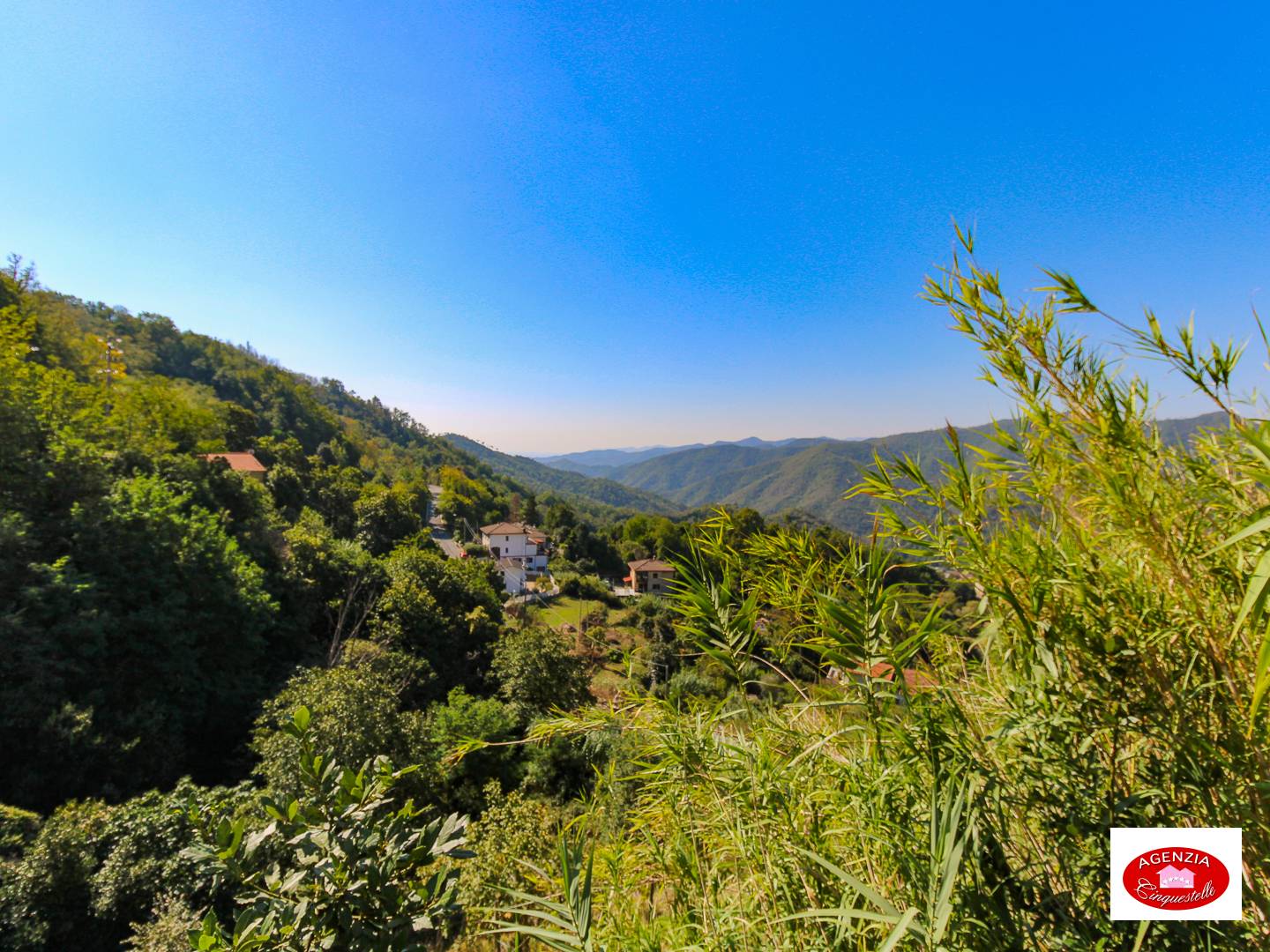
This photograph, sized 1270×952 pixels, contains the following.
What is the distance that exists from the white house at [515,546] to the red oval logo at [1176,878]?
1650 inches

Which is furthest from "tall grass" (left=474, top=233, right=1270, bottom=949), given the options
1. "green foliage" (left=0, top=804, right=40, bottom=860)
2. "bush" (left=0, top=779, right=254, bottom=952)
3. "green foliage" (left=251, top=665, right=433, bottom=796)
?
"green foliage" (left=0, top=804, right=40, bottom=860)

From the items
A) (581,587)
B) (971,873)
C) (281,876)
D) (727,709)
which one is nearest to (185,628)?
(281,876)

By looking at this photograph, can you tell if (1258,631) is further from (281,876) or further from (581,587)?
(581,587)

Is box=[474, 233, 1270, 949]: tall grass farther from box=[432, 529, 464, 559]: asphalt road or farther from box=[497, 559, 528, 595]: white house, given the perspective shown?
box=[432, 529, 464, 559]: asphalt road

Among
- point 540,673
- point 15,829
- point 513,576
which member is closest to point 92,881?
point 15,829

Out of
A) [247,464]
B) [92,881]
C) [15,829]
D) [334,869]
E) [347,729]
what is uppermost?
[247,464]

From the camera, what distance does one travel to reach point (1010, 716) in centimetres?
86

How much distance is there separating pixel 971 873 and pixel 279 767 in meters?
9.28

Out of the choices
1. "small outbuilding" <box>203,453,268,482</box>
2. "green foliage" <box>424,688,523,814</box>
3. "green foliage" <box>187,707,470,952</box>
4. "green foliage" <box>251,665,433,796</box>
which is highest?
"small outbuilding" <box>203,453,268,482</box>

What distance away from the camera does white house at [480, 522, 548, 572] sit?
1642 inches

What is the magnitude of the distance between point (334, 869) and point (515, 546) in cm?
4274

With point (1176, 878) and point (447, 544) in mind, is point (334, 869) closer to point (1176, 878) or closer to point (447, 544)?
point (1176, 878)

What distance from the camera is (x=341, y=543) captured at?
61.9 ft

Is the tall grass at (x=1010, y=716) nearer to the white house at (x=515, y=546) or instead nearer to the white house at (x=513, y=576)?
the white house at (x=513, y=576)
